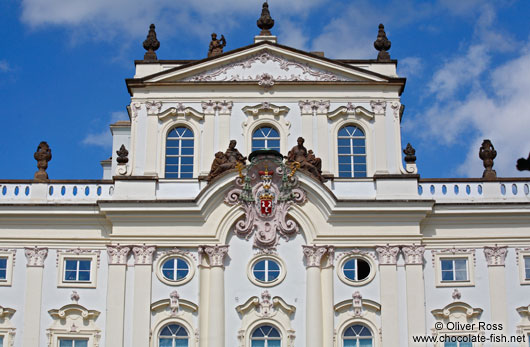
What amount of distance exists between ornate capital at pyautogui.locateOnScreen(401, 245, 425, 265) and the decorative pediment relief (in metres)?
6.22

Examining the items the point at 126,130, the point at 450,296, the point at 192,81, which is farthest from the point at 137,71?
the point at 450,296

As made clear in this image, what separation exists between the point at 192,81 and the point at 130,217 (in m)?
5.24

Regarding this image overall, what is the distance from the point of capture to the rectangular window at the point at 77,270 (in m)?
27.7

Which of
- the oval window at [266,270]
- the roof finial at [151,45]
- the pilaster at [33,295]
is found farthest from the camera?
the roof finial at [151,45]

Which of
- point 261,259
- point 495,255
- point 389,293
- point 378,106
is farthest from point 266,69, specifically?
point 495,255

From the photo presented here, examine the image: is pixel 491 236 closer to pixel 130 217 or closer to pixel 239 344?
pixel 239 344

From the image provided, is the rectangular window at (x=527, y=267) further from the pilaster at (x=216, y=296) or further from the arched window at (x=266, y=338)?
the pilaster at (x=216, y=296)

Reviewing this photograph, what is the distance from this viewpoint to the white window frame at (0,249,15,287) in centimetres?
2755

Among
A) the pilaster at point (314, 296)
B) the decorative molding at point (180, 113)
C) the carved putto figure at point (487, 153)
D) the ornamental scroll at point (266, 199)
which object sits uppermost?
the decorative molding at point (180, 113)

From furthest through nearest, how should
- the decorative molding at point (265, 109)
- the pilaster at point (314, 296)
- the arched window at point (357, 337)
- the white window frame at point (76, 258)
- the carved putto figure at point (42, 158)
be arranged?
1. the decorative molding at point (265, 109)
2. the carved putto figure at point (42, 158)
3. the white window frame at point (76, 258)
4. the arched window at point (357, 337)
5. the pilaster at point (314, 296)

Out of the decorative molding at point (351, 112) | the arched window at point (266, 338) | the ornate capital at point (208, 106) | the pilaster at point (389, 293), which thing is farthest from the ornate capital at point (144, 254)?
the decorative molding at point (351, 112)

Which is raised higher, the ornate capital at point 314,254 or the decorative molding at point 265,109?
the decorative molding at point 265,109

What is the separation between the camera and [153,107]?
1161 inches

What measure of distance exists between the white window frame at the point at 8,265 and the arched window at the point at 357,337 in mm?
10605
